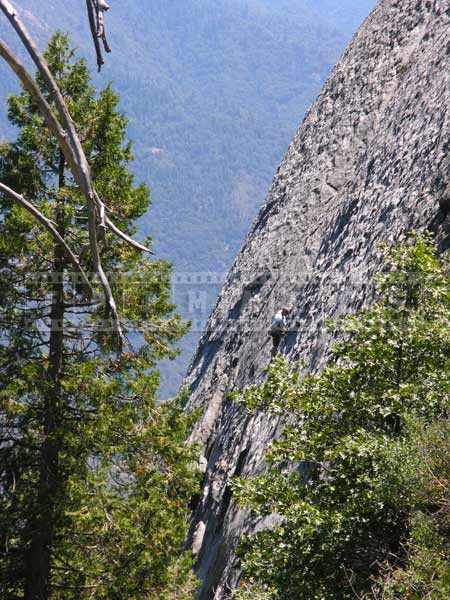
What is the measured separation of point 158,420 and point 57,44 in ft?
22.6

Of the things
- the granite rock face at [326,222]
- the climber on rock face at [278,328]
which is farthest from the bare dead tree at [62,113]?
the climber on rock face at [278,328]

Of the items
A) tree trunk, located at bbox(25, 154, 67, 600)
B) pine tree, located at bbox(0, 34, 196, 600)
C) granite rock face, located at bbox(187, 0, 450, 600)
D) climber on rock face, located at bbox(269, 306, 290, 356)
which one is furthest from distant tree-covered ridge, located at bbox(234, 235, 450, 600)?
climber on rock face, located at bbox(269, 306, 290, 356)

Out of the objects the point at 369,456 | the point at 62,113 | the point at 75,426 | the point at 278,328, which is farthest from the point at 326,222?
the point at 62,113

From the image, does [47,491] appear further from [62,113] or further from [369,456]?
[62,113]

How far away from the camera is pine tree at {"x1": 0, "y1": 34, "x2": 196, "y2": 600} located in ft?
40.8

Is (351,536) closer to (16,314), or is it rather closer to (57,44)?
(16,314)

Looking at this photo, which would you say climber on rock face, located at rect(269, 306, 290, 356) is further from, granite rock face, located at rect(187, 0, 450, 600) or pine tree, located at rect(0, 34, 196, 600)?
pine tree, located at rect(0, 34, 196, 600)

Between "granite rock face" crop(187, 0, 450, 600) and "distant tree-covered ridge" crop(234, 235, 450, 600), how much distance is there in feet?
12.3

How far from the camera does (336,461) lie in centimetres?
831

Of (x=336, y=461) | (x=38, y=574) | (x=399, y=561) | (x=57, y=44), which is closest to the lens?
(x=399, y=561)

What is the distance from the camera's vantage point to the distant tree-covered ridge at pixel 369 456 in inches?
281

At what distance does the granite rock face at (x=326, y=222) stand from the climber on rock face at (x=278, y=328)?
39cm

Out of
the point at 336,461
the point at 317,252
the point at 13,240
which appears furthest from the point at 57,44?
the point at 336,461

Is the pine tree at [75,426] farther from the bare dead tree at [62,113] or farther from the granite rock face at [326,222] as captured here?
the bare dead tree at [62,113]
